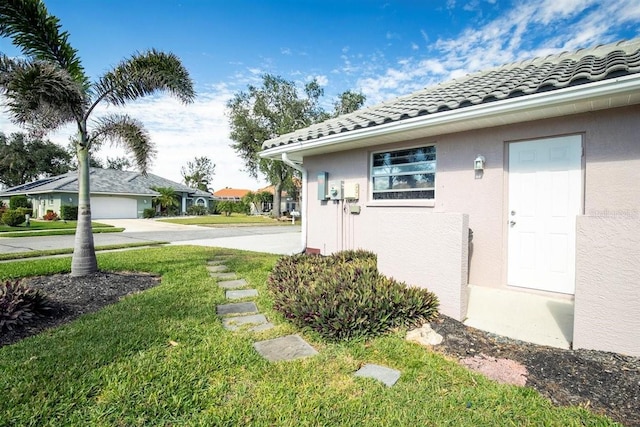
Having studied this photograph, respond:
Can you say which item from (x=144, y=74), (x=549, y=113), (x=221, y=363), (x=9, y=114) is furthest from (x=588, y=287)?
(x=9, y=114)

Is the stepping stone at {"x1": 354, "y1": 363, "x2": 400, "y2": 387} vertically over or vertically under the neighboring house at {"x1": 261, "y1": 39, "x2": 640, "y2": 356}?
under

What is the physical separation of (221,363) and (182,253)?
7459mm

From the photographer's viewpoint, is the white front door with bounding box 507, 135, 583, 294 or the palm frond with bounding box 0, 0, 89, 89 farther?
the palm frond with bounding box 0, 0, 89, 89

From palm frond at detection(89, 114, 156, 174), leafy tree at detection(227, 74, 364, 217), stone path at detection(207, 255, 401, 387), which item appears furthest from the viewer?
leafy tree at detection(227, 74, 364, 217)

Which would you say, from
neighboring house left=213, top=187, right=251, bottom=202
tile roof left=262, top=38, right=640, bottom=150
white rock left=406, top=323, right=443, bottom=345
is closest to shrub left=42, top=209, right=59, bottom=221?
tile roof left=262, top=38, right=640, bottom=150

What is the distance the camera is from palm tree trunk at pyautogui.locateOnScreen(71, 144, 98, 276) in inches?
226

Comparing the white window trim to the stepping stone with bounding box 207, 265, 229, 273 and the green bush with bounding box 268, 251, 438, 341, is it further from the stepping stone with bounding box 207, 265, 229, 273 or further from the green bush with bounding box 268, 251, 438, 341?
the stepping stone with bounding box 207, 265, 229, 273

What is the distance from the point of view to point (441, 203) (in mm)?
5680

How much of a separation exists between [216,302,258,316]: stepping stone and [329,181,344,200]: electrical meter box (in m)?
3.34

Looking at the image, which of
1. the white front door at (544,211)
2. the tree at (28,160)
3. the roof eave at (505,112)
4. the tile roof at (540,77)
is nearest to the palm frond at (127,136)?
the tile roof at (540,77)

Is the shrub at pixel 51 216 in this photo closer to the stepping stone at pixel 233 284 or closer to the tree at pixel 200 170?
the stepping stone at pixel 233 284

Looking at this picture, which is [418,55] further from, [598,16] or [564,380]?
[564,380]

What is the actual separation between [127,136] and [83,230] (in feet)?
7.30

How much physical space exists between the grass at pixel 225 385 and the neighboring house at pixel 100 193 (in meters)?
30.7
